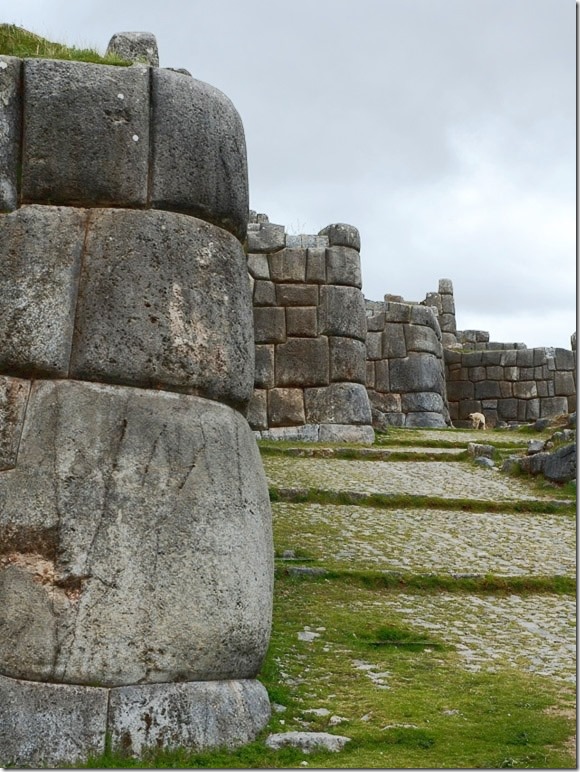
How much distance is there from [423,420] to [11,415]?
18396 millimetres

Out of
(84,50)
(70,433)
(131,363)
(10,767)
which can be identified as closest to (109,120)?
(84,50)

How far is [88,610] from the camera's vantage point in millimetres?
5004

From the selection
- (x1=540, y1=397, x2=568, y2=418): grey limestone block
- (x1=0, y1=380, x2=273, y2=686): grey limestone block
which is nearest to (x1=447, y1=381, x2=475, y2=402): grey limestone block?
(x1=540, y1=397, x2=568, y2=418): grey limestone block

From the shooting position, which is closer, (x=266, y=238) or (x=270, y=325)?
(x=270, y=325)

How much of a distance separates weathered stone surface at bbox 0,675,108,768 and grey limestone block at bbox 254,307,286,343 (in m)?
13.1

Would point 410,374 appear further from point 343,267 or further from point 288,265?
point 288,265

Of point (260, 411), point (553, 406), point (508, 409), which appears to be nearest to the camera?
point (260, 411)

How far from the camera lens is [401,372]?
23.4 meters

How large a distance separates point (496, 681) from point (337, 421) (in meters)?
11.2

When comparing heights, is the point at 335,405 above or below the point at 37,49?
below

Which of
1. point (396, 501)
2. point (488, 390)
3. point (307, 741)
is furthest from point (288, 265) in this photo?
point (307, 741)

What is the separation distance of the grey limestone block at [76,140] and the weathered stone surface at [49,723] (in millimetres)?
2443

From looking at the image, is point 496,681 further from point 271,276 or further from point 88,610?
point 271,276

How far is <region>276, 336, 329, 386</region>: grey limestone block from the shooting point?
1769cm
